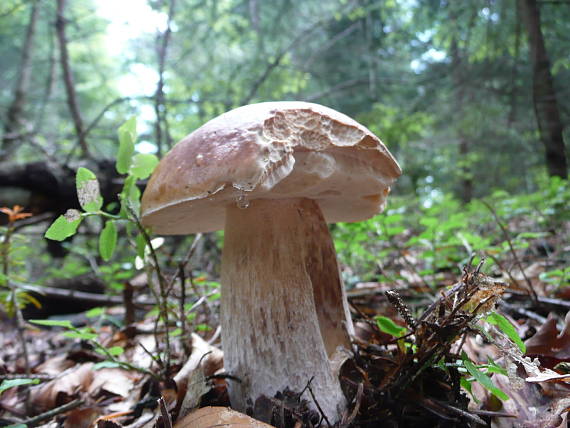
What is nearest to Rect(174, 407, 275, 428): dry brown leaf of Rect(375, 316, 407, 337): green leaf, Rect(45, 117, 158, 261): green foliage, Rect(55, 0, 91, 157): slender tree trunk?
Rect(375, 316, 407, 337): green leaf

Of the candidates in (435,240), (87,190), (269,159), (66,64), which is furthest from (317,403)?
(66,64)

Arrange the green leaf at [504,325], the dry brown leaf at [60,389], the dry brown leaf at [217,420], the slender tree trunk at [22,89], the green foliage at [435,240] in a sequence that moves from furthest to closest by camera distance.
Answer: the slender tree trunk at [22,89] < the green foliage at [435,240] < the dry brown leaf at [60,389] < the dry brown leaf at [217,420] < the green leaf at [504,325]

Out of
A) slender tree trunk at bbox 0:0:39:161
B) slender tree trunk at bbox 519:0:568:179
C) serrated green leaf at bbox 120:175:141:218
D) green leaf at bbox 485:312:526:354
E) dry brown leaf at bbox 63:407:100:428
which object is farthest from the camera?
slender tree trunk at bbox 0:0:39:161

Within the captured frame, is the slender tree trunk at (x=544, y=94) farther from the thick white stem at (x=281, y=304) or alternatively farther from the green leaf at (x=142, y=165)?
the green leaf at (x=142, y=165)

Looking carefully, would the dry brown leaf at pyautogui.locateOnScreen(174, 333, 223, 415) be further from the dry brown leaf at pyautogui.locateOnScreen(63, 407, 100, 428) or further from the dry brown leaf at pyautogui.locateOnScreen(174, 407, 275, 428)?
the dry brown leaf at pyautogui.locateOnScreen(63, 407, 100, 428)

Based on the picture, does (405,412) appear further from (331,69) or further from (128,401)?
(331,69)

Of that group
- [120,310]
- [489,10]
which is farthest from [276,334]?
[489,10]

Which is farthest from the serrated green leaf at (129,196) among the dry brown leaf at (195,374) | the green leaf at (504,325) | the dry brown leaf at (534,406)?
the dry brown leaf at (534,406)

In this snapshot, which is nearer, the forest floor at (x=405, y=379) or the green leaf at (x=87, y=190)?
the forest floor at (x=405, y=379)
